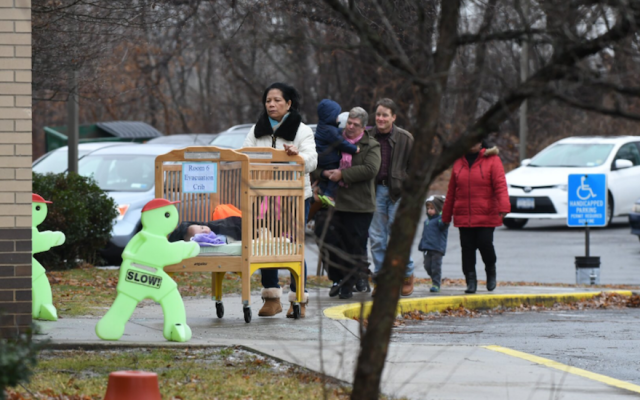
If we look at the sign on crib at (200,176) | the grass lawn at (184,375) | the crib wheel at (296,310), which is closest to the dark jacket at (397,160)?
the crib wheel at (296,310)

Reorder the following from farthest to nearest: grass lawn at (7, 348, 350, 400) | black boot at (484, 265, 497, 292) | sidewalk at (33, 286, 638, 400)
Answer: black boot at (484, 265, 497, 292)
sidewalk at (33, 286, 638, 400)
grass lawn at (7, 348, 350, 400)

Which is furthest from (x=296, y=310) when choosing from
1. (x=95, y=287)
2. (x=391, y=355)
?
(x=95, y=287)

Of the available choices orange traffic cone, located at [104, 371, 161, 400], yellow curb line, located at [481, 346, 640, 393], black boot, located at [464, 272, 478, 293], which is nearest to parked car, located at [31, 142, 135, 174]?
black boot, located at [464, 272, 478, 293]

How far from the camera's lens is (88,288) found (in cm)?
1131

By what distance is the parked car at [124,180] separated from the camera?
14.2 m

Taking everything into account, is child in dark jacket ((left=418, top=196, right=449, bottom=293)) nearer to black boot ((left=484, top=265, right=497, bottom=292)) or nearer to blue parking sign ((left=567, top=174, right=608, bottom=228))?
black boot ((left=484, top=265, right=497, bottom=292))

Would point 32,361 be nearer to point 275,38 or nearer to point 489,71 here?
point 275,38

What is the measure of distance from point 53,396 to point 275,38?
2358 millimetres

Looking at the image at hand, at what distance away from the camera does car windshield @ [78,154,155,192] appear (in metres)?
15.4

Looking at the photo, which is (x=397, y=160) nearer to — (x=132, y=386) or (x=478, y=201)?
(x=478, y=201)

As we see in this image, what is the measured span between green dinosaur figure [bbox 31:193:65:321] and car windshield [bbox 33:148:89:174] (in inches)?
360

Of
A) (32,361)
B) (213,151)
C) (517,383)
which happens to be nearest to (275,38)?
(32,361)

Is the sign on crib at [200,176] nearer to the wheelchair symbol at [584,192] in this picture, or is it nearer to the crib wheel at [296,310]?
the crib wheel at [296,310]

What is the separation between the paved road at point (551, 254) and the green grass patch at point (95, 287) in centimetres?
168
